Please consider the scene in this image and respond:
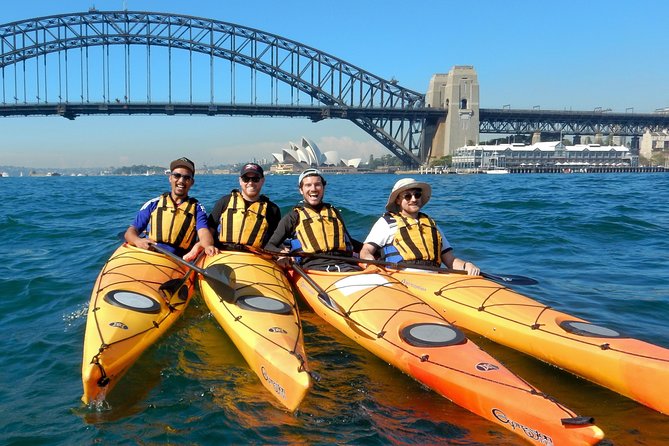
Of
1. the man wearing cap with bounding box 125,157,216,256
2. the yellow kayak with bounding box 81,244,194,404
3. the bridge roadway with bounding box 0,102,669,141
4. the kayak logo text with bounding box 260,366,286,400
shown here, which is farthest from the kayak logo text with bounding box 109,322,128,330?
the bridge roadway with bounding box 0,102,669,141

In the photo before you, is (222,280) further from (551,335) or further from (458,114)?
(458,114)

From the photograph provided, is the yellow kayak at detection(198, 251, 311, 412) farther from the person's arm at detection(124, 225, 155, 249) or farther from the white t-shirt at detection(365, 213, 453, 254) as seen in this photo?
the white t-shirt at detection(365, 213, 453, 254)

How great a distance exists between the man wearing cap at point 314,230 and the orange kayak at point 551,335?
24.6 inches

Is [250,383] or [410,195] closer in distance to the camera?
[250,383]

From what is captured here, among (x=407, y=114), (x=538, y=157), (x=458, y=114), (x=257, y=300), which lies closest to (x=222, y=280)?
(x=257, y=300)

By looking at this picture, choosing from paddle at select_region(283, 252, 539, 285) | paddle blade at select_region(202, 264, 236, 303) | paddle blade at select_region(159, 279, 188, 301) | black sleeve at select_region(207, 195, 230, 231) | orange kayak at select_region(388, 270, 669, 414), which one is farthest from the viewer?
black sleeve at select_region(207, 195, 230, 231)

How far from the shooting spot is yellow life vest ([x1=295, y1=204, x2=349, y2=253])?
4.78 meters

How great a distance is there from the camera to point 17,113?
52000mm

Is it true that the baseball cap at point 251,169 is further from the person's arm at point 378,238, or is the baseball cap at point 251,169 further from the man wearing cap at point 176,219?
the person's arm at point 378,238

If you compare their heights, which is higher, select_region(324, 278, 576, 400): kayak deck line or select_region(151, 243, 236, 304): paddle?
select_region(151, 243, 236, 304): paddle

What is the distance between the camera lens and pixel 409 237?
4660 mm

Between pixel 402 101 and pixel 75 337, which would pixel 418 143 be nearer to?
pixel 402 101

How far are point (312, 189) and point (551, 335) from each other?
2.43m

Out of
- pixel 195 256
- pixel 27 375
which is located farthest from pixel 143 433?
pixel 195 256
